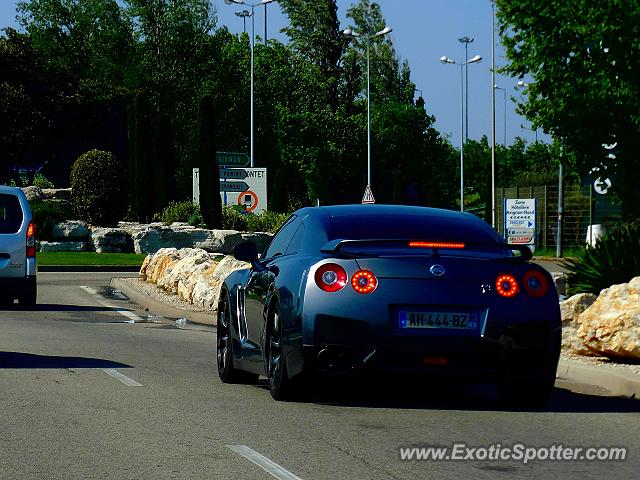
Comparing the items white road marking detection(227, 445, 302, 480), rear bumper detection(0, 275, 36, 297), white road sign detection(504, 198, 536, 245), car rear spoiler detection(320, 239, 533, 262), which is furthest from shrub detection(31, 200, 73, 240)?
white road marking detection(227, 445, 302, 480)

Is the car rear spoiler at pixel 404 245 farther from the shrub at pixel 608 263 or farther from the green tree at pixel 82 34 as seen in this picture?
the green tree at pixel 82 34

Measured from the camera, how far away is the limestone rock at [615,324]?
13.0 meters

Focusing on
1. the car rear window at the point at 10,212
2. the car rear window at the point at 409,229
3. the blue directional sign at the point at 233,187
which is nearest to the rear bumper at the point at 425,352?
the car rear window at the point at 409,229

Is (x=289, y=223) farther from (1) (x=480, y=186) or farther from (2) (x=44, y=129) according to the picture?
(1) (x=480, y=186)

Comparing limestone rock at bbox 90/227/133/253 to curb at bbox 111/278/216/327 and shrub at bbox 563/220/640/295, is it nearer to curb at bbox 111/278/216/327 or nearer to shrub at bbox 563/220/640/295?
curb at bbox 111/278/216/327

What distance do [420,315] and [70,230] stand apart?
38.2m

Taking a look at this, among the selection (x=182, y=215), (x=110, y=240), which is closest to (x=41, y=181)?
(x=182, y=215)

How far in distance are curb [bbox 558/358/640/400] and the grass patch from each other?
91.1ft

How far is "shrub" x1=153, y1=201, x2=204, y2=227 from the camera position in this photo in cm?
5312

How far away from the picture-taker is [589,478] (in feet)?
25.4

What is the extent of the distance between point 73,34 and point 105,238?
5748 centimetres

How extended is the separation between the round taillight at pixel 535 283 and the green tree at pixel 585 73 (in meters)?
28.7

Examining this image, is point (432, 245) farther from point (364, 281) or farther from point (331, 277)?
point (331, 277)

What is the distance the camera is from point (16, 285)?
22.8 metres
